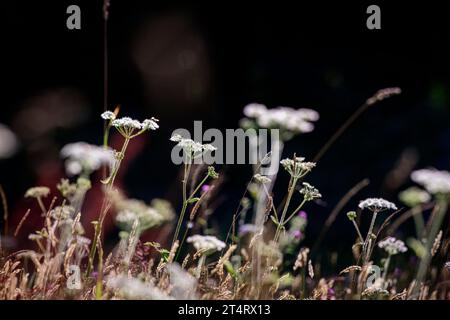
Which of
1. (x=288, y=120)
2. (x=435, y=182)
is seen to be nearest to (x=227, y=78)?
(x=288, y=120)

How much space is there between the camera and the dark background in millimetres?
7957

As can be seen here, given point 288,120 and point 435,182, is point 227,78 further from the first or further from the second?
point 435,182

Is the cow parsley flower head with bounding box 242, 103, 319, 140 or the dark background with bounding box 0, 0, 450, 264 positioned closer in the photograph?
the cow parsley flower head with bounding box 242, 103, 319, 140

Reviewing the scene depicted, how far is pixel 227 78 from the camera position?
7.67 m

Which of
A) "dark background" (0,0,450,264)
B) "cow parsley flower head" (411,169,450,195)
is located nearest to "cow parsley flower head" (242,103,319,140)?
"cow parsley flower head" (411,169,450,195)

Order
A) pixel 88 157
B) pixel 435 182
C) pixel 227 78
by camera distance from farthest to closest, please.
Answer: pixel 227 78 → pixel 435 182 → pixel 88 157

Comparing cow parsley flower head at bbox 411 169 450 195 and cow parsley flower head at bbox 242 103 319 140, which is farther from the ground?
cow parsley flower head at bbox 242 103 319 140

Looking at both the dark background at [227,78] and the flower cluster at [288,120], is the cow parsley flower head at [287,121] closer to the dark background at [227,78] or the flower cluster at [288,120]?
the flower cluster at [288,120]

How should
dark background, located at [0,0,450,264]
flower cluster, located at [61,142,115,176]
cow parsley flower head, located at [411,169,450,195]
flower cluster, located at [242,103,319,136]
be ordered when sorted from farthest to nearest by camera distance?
dark background, located at [0,0,450,264], flower cluster, located at [242,103,319,136], cow parsley flower head, located at [411,169,450,195], flower cluster, located at [61,142,115,176]

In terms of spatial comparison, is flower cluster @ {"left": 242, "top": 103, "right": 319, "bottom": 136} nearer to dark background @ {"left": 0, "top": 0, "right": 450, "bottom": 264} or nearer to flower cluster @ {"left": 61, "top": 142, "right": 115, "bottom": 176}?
flower cluster @ {"left": 61, "top": 142, "right": 115, "bottom": 176}

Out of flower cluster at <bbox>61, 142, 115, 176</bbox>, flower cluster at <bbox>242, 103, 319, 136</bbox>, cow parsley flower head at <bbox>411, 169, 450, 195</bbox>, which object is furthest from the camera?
flower cluster at <bbox>242, 103, 319, 136</bbox>

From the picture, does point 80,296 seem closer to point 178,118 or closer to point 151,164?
point 151,164

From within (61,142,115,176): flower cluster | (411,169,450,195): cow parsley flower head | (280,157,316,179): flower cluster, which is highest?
(61,142,115,176): flower cluster
